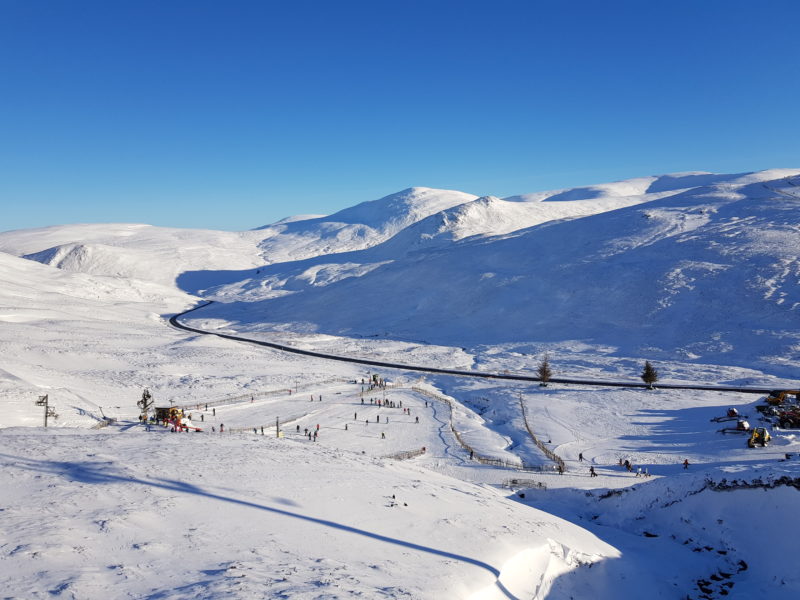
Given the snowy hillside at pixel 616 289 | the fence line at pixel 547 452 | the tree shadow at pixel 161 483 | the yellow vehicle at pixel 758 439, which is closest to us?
the tree shadow at pixel 161 483

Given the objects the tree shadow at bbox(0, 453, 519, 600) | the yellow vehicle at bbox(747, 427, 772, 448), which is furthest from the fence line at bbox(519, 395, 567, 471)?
the tree shadow at bbox(0, 453, 519, 600)

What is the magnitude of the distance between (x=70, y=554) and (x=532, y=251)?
390 feet

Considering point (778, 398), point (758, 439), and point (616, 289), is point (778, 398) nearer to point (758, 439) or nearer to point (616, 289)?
point (758, 439)

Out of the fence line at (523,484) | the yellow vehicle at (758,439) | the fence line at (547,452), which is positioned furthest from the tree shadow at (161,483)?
the yellow vehicle at (758,439)

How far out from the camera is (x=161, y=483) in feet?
54.6

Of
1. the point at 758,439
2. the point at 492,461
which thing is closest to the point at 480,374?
the point at 492,461

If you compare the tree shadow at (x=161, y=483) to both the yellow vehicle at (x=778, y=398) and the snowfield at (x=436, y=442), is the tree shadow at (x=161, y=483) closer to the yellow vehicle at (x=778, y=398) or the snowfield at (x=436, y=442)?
the snowfield at (x=436, y=442)

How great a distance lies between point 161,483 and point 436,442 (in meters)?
22.5

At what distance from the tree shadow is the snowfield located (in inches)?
3.7

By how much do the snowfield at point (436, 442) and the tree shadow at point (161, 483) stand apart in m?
0.09

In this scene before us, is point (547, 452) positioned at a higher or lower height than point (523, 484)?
lower

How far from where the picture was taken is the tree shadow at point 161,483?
14.0 metres

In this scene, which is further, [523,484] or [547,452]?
[547,452]

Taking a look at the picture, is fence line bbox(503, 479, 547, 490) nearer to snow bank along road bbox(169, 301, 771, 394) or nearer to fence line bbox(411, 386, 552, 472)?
fence line bbox(411, 386, 552, 472)
